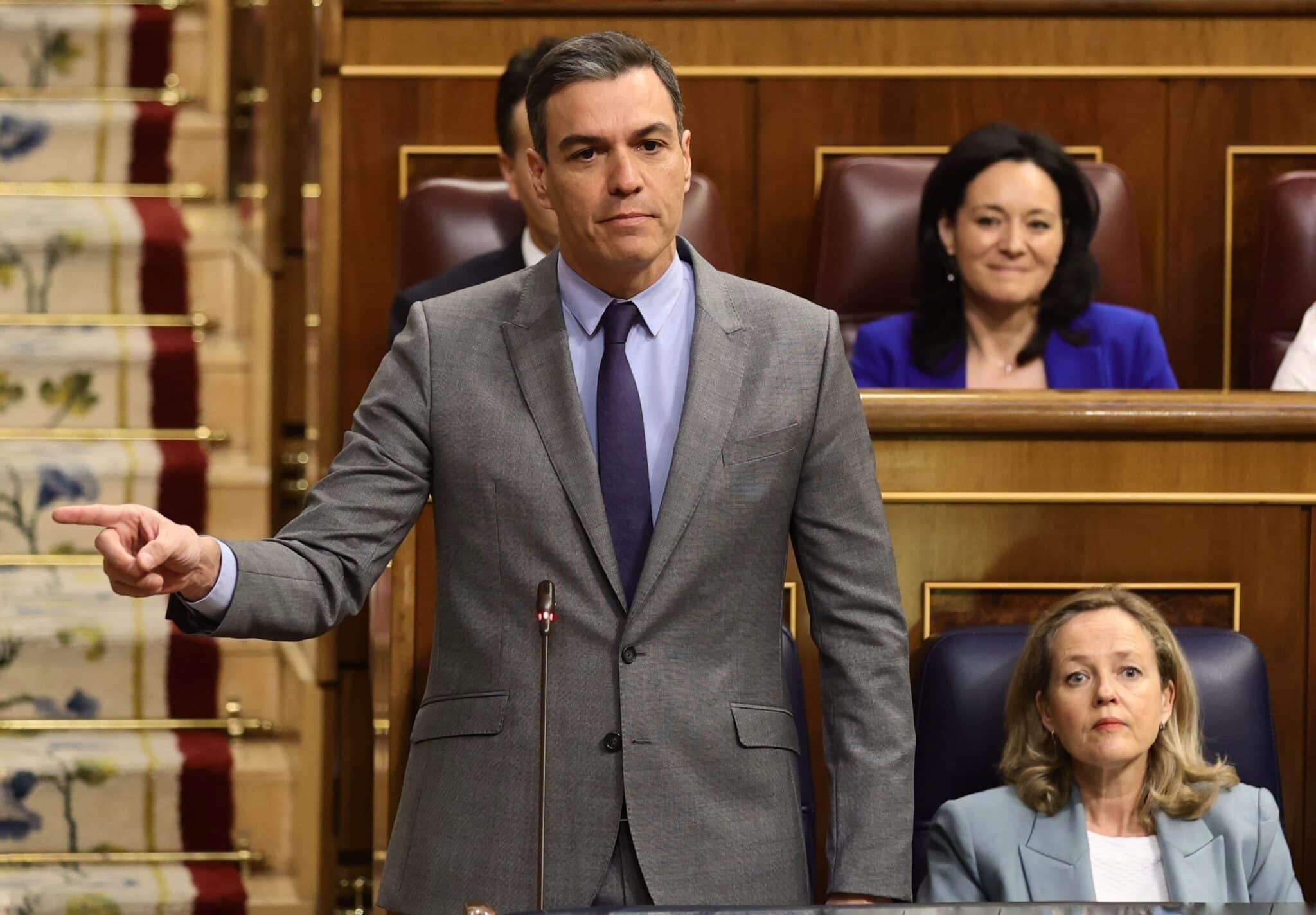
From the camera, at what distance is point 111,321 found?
5.90 feet

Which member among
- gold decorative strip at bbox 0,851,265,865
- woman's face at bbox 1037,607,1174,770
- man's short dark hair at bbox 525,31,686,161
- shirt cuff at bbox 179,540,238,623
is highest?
man's short dark hair at bbox 525,31,686,161

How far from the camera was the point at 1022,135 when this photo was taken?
149cm

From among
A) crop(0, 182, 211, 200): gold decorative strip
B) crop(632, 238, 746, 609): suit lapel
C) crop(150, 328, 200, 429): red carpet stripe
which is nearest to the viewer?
crop(632, 238, 746, 609): suit lapel

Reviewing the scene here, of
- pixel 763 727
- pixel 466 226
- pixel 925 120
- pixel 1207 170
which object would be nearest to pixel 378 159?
pixel 466 226

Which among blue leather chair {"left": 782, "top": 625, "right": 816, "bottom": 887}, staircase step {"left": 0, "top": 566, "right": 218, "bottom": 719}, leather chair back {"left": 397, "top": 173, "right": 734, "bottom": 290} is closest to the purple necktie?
blue leather chair {"left": 782, "top": 625, "right": 816, "bottom": 887}

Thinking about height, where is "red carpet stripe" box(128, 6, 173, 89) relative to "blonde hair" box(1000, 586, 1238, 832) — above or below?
above

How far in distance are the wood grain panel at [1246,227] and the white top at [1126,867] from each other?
2.53 feet

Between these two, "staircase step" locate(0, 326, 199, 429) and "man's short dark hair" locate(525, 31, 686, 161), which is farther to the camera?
"staircase step" locate(0, 326, 199, 429)

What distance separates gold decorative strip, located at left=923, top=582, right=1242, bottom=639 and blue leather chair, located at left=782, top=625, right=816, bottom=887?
0.11m

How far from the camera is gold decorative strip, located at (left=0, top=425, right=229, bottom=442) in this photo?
5.61 ft

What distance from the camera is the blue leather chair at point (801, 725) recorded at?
102cm

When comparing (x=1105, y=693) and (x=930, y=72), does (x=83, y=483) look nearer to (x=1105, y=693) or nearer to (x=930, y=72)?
(x=930, y=72)

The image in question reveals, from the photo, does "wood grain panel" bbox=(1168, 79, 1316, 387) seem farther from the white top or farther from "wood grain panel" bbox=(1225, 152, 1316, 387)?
the white top

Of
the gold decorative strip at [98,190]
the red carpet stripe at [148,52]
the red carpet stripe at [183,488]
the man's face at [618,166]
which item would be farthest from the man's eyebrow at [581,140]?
the red carpet stripe at [148,52]
